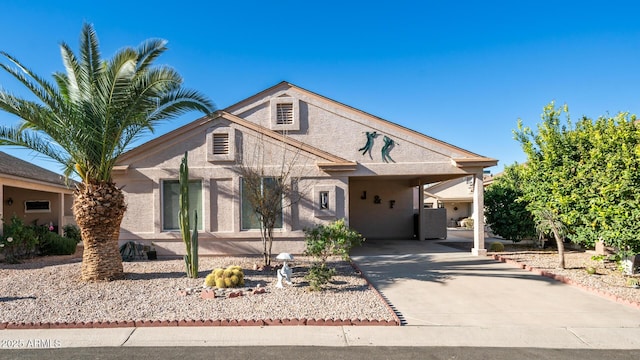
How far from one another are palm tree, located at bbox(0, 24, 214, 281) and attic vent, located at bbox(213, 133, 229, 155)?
9.50 feet

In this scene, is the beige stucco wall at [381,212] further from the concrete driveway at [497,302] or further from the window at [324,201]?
the concrete driveway at [497,302]

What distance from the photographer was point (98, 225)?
28.8 ft

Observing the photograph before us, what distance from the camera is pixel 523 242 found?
1714cm

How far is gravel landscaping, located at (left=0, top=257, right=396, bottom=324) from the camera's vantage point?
635cm

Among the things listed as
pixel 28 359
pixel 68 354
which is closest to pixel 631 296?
pixel 68 354

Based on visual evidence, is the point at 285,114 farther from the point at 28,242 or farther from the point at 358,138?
the point at 28,242

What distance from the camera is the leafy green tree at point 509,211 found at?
1434cm

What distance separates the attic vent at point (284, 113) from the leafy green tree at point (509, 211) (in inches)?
375

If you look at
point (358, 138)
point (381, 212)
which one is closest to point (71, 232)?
point (358, 138)

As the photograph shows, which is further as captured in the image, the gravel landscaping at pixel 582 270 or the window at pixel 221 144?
the window at pixel 221 144

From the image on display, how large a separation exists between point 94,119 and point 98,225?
2714mm

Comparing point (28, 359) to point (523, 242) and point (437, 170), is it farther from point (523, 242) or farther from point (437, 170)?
point (523, 242)

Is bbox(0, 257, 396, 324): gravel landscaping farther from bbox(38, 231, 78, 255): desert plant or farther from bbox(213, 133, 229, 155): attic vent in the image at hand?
bbox(213, 133, 229, 155): attic vent

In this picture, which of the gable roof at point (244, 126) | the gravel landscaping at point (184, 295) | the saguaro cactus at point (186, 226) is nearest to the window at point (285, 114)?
the gable roof at point (244, 126)
